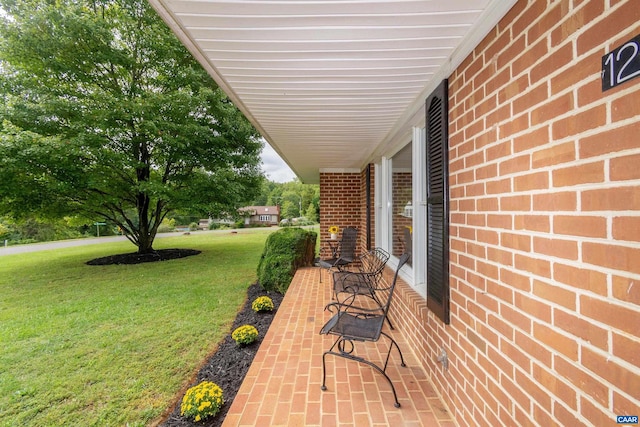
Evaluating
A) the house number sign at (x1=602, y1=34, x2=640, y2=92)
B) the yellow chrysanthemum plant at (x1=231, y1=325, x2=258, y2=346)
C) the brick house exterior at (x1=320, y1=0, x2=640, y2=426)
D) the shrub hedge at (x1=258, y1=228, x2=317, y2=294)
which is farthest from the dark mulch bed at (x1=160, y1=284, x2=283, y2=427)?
the house number sign at (x1=602, y1=34, x2=640, y2=92)

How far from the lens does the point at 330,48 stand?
5.14 feet

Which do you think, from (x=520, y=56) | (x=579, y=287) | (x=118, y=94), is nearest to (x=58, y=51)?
(x=118, y=94)


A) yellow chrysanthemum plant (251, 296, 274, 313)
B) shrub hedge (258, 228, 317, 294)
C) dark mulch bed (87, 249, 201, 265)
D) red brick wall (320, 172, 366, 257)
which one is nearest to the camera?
yellow chrysanthemum plant (251, 296, 274, 313)

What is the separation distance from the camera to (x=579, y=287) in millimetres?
833

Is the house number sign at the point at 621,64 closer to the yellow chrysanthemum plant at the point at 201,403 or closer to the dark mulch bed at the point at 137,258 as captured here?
the yellow chrysanthemum plant at the point at 201,403

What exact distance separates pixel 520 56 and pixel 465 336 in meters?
1.38

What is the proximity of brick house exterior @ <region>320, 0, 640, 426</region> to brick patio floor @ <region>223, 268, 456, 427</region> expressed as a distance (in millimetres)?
314

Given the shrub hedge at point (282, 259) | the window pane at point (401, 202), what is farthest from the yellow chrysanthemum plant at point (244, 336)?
the window pane at point (401, 202)

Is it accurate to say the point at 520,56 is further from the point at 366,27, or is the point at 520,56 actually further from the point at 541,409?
the point at 541,409

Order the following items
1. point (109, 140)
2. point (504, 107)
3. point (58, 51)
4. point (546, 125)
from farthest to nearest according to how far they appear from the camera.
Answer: point (109, 140)
point (58, 51)
point (504, 107)
point (546, 125)

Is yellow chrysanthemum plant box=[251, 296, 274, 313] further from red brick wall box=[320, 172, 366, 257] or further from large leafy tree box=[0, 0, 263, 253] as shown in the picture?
large leafy tree box=[0, 0, 263, 253]

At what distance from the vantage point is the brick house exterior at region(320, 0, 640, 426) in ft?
2.35

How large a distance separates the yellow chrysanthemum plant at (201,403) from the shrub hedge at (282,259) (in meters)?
3.02

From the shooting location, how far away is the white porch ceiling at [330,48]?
1252 millimetres
